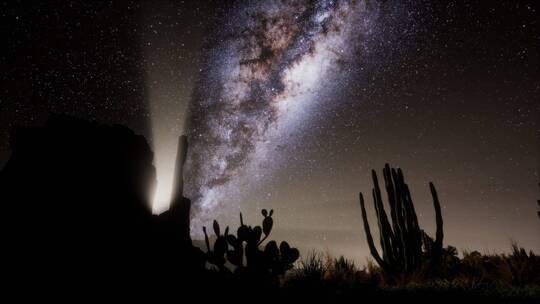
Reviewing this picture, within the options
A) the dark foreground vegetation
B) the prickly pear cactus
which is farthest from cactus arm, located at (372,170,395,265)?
the prickly pear cactus

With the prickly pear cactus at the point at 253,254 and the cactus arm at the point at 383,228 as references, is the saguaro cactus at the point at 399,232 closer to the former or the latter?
the cactus arm at the point at 383,228

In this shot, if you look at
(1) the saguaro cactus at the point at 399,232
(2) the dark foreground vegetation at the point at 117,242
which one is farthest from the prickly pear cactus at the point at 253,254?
(1) the saguaro cactus at the point at 399,232

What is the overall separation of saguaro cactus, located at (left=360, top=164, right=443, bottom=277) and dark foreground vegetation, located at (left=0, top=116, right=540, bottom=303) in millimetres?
2047

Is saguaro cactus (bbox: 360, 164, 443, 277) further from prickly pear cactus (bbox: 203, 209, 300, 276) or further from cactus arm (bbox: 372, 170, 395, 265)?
prickly pear cactus (bbox: 203, 209, 300, 276)

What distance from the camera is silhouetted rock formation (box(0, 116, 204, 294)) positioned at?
376 centimetres

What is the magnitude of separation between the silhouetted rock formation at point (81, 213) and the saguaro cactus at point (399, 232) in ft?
19.9

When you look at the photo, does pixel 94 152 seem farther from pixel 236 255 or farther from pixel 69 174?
pixel 236 255

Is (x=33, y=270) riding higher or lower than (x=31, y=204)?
lower

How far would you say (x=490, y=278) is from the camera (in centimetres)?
643

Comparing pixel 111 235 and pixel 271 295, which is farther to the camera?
pixel 111 235

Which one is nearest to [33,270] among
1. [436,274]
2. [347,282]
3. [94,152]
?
[94,152]

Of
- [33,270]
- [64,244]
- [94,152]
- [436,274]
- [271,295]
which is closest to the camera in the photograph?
[271,295]

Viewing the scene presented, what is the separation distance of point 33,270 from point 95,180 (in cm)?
136

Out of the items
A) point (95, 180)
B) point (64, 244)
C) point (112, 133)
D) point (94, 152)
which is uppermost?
point (112, 133)
